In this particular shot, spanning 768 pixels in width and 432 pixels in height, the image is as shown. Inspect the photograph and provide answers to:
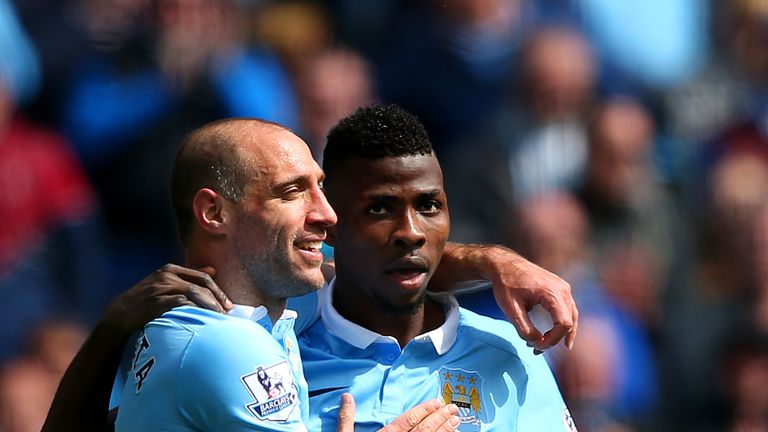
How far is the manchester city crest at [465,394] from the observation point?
4.44m

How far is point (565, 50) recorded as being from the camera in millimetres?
8008

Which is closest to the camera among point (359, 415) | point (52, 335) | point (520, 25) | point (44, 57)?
point (359, 415)

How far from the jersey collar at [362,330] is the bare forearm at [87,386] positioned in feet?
2.26

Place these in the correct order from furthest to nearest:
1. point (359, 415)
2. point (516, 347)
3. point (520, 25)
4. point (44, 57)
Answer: point (520, 25) → point (44, 57) → point (516, 347) → point (359, 415)

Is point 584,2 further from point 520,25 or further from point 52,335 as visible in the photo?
point 52,335

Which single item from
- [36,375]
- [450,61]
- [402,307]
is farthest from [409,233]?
[450,61]

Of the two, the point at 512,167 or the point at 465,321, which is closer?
the point at 465,321

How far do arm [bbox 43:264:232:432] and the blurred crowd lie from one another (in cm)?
289

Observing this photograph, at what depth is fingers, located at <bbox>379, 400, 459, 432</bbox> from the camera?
4.09 m

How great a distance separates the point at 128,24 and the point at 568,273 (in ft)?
8.48

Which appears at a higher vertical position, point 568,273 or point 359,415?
point 359,415

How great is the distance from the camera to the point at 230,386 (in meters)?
3.82

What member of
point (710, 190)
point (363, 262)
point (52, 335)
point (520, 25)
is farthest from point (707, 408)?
point (363, 262)

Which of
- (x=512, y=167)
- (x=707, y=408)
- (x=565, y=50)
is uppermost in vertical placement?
(x=565, y=50)
